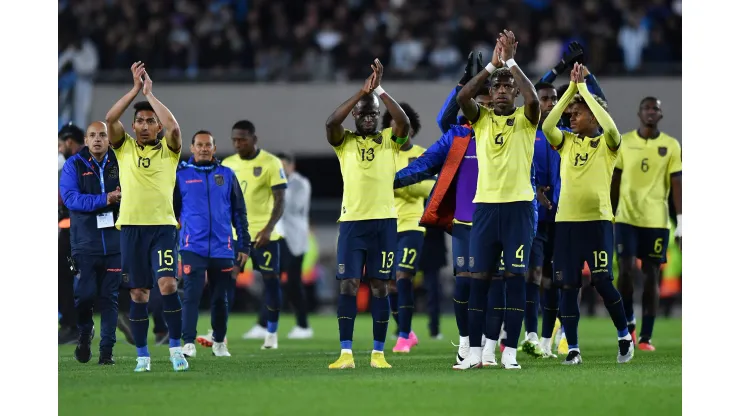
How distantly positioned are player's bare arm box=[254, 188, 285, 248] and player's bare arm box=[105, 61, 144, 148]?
10.5ft

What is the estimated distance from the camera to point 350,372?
364 inches

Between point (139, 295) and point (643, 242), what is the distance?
203 inches

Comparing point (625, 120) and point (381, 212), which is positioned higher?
point (625, 120)

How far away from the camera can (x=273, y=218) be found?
1252 centimetres

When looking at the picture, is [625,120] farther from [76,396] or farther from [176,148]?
[76,396]

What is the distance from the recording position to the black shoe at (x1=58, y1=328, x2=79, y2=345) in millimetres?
13219

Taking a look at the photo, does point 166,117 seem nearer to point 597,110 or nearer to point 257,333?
point 597,110

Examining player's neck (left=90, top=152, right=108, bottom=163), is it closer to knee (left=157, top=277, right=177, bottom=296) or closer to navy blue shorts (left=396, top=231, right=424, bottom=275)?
knee (left=157, top=277, right=177, bottom=296)

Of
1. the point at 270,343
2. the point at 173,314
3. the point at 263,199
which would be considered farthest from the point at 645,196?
the point at 173,314

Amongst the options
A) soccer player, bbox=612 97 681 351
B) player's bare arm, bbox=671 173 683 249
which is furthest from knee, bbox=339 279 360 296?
player's bare arm, bbox=671 173 683 249

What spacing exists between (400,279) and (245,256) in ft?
5.84

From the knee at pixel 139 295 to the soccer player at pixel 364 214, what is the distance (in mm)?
1516

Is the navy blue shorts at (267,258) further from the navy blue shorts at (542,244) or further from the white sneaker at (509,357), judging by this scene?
the white sneaker at (509,357)
